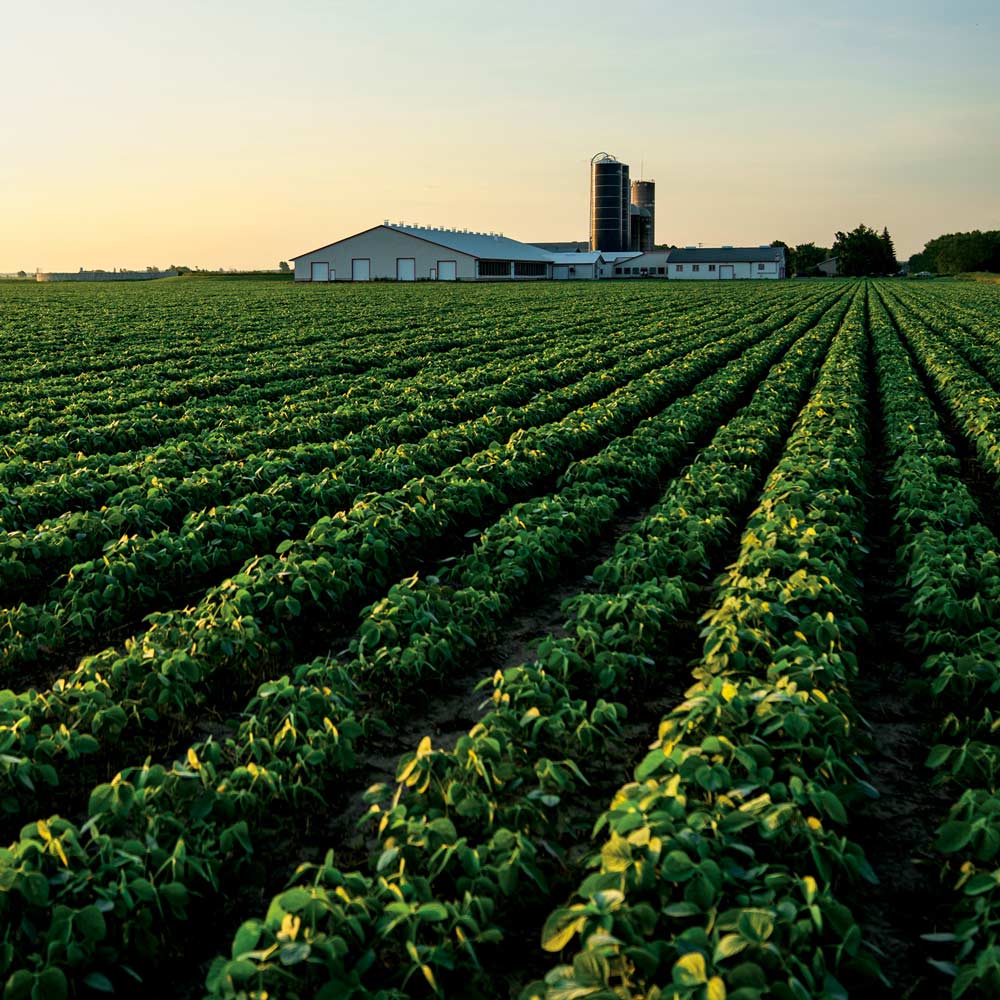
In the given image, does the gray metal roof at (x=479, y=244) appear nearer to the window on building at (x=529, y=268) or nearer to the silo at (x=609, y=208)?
the window on building at (x=529, y=268)

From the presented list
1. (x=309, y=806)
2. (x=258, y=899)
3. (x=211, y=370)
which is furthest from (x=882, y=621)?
(x=211, y=370)

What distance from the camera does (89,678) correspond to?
562 centimetres

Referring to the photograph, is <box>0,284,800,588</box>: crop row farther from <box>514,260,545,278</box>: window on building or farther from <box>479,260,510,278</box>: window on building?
<box>514,260,545,278</box>: window on building

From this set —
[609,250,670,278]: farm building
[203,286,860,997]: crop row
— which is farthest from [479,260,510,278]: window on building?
Result: [203,286,860,997]: crop row

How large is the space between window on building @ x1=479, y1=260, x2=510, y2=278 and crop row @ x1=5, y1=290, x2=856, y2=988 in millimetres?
87187

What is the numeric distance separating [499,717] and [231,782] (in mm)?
1423

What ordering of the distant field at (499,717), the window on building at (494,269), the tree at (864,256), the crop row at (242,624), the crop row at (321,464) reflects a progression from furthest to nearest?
the tree at (864,256) < the window on building at (494,269) < the crop row at (321,464) < the crop row at (242,624) < the distant field at (499,717)

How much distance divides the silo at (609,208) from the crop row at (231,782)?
123 m

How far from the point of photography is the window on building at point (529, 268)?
102119 millimetres

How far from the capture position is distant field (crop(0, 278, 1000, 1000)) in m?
3.51

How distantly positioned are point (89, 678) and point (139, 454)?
6.60m

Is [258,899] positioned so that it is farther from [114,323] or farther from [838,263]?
[838,263]

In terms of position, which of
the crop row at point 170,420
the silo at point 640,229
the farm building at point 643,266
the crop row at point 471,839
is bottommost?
the crop row at point 471,839

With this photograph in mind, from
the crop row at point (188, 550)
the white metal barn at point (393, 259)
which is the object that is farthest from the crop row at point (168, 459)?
the white metal barn at point (393, 259)
